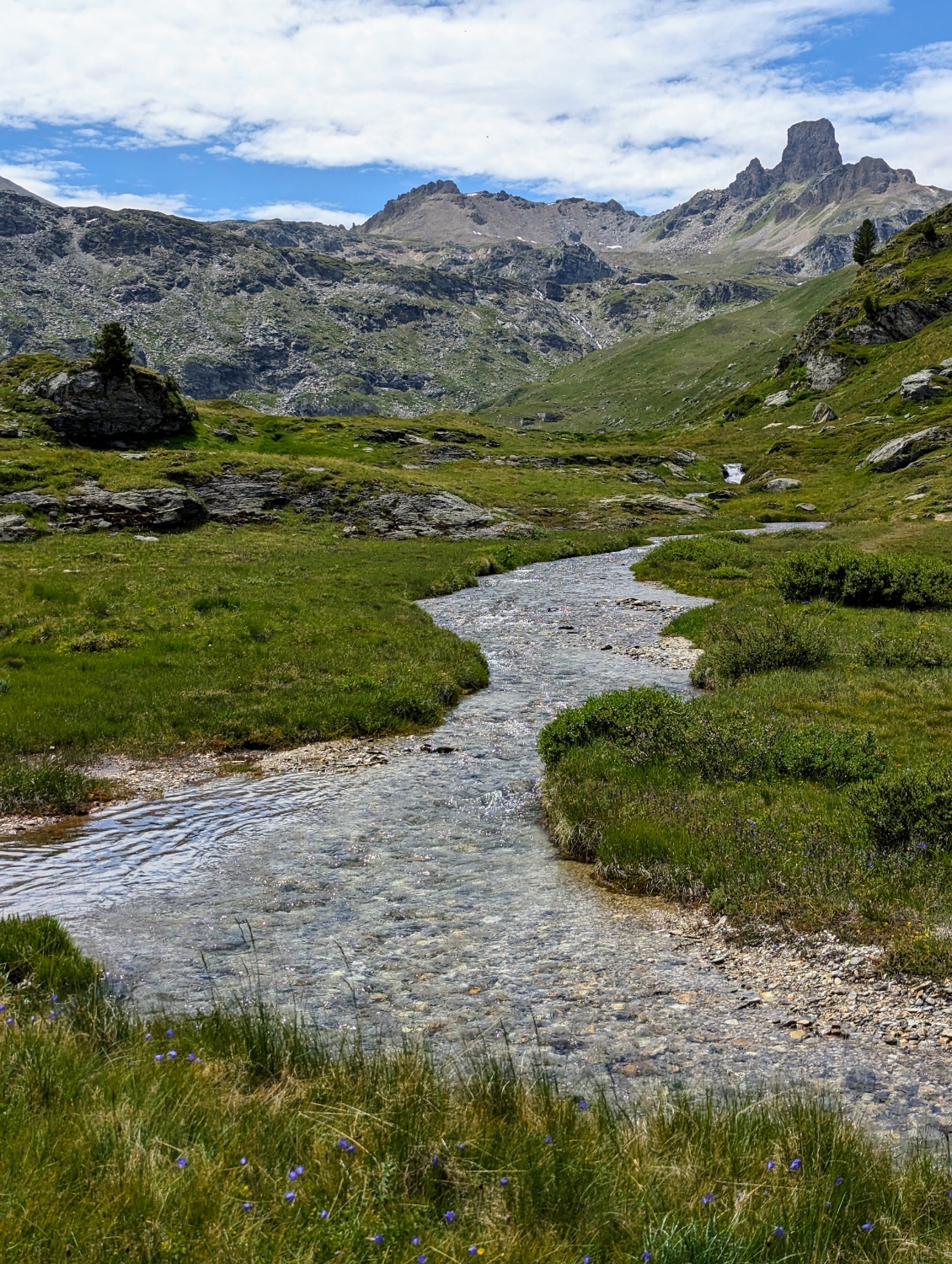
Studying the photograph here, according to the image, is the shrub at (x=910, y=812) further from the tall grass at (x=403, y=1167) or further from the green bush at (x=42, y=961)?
the green bush at (x=42, y=961)

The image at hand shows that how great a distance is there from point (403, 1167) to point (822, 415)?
151 meters

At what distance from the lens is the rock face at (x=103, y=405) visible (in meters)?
78.3

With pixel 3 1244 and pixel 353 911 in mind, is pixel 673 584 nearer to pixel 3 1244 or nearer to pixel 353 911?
pixel 353 911

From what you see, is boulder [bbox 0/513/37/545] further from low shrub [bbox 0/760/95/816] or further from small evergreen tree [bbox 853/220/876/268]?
small evergreen tree [bbox 853/220/876/268]

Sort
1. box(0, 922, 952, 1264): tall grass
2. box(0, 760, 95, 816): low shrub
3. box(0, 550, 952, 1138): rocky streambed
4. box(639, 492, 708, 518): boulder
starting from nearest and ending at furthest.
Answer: box(0, 922, 952, 1264): tall grass, box(0, 550, 952, 1138): rocky streambed, box(0, 760, 95, 816): low shrub, box(639, 492, 708, 518): boulder

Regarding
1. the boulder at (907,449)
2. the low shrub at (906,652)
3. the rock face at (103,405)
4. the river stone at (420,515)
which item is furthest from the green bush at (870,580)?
the rock face at (103,405)

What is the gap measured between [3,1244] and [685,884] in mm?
9510

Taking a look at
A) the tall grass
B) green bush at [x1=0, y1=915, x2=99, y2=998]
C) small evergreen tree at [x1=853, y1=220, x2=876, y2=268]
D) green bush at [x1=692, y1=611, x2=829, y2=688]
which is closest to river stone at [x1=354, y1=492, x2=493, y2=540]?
green bush at [x1=692, y1=611, x2=829, y2=688]

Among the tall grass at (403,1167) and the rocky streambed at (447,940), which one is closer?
the tall grass at (403,1167)

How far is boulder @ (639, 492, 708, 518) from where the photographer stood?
85.8 m

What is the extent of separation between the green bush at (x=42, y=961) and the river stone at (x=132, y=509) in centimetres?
5307

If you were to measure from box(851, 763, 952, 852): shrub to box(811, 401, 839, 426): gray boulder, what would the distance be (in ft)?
452

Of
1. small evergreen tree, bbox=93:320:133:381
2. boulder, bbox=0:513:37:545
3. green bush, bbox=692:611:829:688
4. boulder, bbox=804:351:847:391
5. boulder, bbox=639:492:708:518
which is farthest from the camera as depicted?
boulder, bbox=804:351:847:391

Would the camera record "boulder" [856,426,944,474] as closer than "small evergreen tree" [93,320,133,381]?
No
